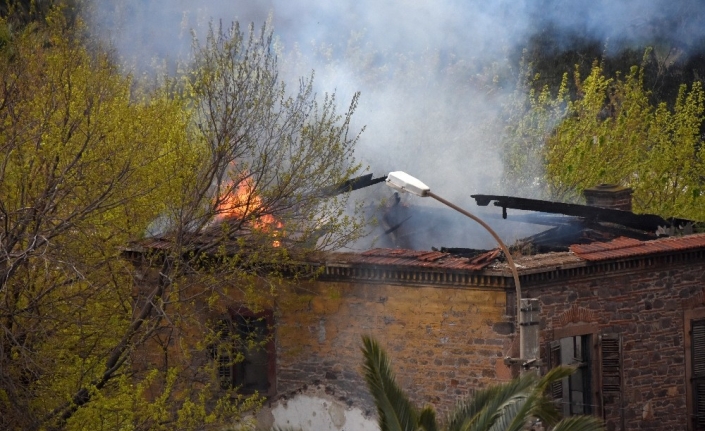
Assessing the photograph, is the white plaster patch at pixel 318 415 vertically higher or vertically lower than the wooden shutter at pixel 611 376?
lower

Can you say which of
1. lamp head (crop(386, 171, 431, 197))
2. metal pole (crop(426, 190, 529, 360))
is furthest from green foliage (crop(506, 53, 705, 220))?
lamp head (crop(386, 171, 431, 197))

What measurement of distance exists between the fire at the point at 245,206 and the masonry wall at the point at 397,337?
44.7 inches

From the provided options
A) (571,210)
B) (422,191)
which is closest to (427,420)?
(422,191)

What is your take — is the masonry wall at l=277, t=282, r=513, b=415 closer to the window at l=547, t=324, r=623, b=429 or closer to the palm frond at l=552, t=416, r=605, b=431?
the window at l=547, t=324, r=623, b=429

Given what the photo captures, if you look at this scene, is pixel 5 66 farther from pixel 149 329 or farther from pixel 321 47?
A: pixel 321 47

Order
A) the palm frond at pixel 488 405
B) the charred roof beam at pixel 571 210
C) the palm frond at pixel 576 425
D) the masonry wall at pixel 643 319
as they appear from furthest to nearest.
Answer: the charred roof beam at pixel 571 210 < the masonry wall at pixel 643 319 < the palm frond at pixel 488 405 < the palm frond at pixel 576 425

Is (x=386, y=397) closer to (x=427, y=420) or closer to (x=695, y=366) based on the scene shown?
(x=427, y=420)

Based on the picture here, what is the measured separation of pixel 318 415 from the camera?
19984 millimetres

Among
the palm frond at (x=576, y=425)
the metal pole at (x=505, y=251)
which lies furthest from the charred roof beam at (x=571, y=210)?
the palm frond at (x=576, y=425)

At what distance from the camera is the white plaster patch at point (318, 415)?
19656 millimetres

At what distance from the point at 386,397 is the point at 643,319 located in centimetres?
760

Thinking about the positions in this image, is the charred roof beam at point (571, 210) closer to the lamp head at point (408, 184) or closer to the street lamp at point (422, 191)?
the street lamp at point (422, 191)

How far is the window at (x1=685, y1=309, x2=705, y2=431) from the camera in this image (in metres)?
20.7

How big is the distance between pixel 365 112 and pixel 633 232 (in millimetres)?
10804
